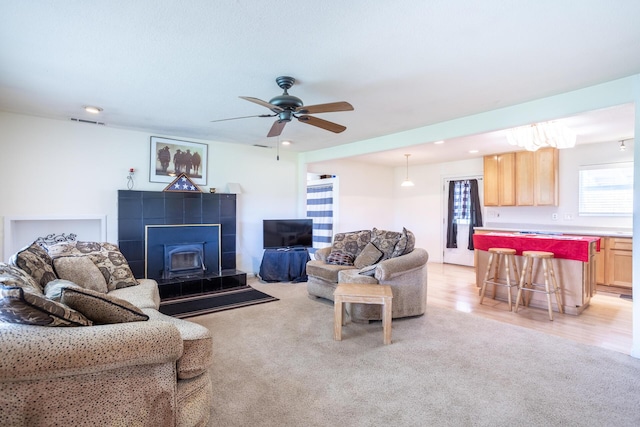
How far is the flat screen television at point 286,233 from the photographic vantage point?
5.64m

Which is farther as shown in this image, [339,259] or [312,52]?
[339,259]

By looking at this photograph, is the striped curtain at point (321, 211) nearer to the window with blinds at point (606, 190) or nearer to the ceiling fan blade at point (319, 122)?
the ceiling fan blade at point (319, 122)

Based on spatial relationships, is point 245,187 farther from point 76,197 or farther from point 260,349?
point 260,349

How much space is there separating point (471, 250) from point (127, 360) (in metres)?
6.87

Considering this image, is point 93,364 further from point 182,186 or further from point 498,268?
point 498,268

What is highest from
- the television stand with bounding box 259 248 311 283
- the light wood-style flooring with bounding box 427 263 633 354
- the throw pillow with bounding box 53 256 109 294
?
the throw pillow with bounding box 53 256 109 294

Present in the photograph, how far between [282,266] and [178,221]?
1784mm

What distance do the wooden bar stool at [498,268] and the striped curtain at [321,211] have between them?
3499 mm

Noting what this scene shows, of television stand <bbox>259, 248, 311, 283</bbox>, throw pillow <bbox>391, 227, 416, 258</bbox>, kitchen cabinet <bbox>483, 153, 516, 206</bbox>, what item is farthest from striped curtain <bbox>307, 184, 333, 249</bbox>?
throw pillow <bbox>391, 227, 416, 258</bbox>

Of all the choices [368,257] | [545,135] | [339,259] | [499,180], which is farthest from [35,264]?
[499,180]

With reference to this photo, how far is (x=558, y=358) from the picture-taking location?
105 inches

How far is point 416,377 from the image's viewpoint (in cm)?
237

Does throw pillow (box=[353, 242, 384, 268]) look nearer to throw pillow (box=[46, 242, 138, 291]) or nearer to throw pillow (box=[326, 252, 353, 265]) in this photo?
throw pillow (box=[326, 252, 353, 265])

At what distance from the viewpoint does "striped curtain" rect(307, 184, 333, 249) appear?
7.27 metres
